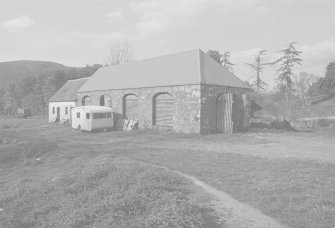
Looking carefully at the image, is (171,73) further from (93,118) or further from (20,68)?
(20,68)

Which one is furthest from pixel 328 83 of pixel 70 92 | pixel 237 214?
pixel 237 214

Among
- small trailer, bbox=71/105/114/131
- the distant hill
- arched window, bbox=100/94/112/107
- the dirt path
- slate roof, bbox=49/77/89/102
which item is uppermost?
the distant hill

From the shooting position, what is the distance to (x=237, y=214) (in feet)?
19.9

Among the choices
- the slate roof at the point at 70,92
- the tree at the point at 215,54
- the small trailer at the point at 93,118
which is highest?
the tree at the point at 215,54

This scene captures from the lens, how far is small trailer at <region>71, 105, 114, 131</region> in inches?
953

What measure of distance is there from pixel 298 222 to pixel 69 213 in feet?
13.8

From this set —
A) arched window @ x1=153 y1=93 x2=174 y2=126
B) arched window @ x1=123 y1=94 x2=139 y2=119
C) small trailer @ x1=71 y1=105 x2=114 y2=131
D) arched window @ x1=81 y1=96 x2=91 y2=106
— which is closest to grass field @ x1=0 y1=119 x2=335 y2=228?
arched window @ x1=153 y1=93 x2=174 y2=126

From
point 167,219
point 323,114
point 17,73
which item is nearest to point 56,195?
point 167,219

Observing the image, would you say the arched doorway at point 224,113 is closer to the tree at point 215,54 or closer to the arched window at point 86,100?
the arched window at point 86,100

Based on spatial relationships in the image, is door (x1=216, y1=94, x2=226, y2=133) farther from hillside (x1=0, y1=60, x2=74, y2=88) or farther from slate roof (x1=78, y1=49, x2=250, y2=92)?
hillside (x1=0, y1=60, x2=74, y2=88)

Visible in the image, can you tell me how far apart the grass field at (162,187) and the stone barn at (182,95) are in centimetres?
730

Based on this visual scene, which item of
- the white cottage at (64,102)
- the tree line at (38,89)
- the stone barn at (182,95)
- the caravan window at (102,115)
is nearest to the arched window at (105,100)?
the stone barn at (182,95)

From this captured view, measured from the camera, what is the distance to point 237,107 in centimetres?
2344

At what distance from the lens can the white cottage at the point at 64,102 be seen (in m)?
34.1
